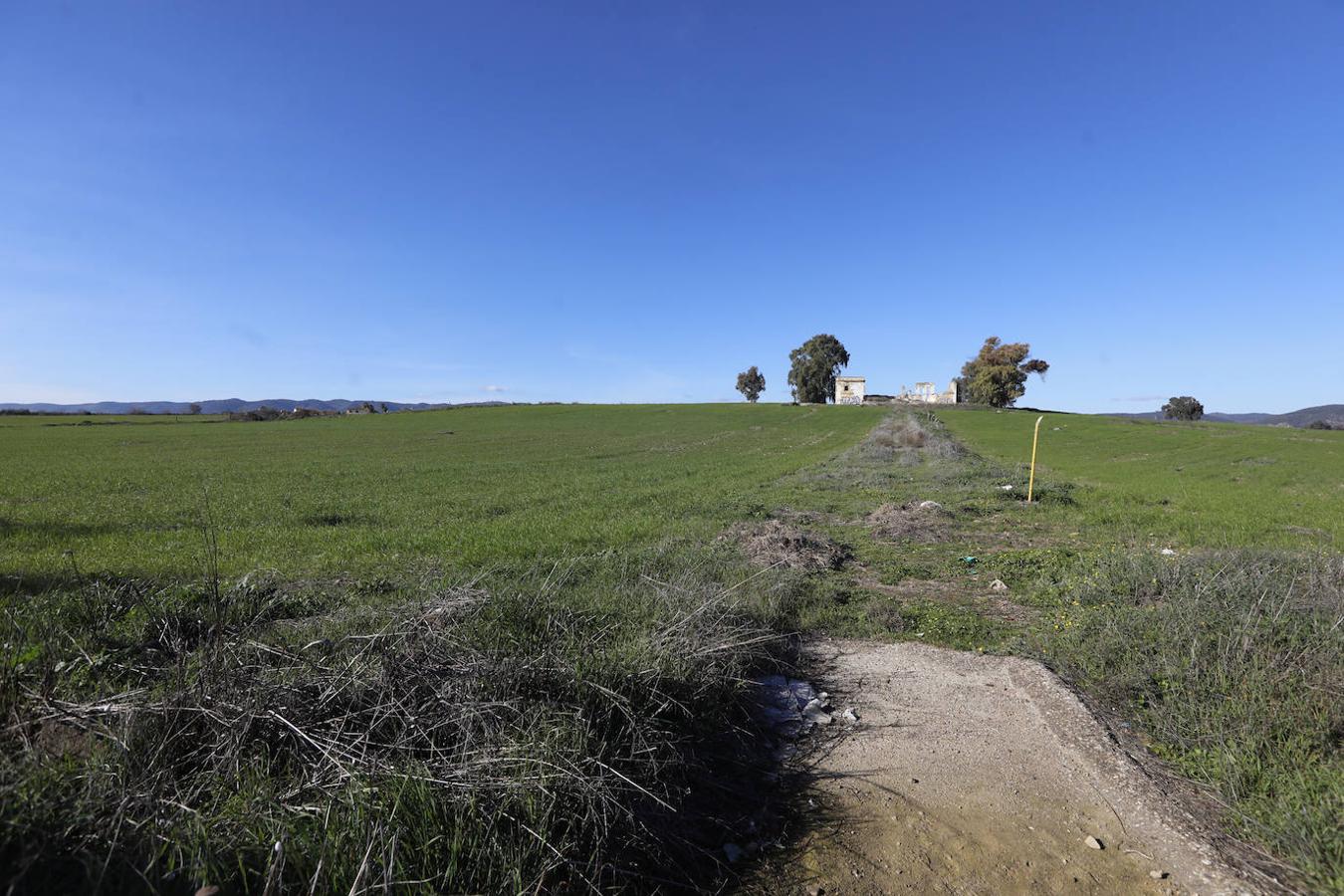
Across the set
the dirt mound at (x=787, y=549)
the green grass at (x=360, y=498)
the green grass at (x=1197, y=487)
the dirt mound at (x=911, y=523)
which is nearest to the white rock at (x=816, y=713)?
the dirt mound at (x=787, y=549)

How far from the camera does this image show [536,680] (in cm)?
386

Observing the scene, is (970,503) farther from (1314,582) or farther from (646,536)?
(1314,582)

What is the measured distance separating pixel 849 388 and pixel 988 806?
10964 centimetres

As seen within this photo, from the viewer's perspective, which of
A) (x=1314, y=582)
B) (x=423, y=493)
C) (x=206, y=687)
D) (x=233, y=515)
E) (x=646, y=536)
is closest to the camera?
(x=206, y=687)

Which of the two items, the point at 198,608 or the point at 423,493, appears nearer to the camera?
the point at 198,608

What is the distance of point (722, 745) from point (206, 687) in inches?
123

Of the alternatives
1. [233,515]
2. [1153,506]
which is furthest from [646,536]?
[1153,506]

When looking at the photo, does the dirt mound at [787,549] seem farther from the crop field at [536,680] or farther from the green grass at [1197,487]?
the green grass at [1197,487]

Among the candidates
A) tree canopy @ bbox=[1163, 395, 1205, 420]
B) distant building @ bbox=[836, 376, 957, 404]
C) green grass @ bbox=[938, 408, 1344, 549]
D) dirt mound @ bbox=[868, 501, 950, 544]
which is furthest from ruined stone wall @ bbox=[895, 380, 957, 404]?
dirt mound @ bbox=[868, 501, 950, 544]

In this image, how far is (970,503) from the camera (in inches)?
591

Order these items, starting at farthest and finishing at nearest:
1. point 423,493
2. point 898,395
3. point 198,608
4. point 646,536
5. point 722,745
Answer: point 898,395, point 423,493, point 646,536, point 198,608, point 722,745

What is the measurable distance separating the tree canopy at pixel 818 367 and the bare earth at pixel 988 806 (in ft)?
346

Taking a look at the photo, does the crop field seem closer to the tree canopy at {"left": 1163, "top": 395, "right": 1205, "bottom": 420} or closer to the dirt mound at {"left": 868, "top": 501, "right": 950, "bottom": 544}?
the dirt mound at {"left": 868, "top": 501, "right": 950, "bottom": 544}

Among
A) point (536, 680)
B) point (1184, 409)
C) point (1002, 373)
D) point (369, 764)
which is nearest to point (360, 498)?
point (536, 680)
